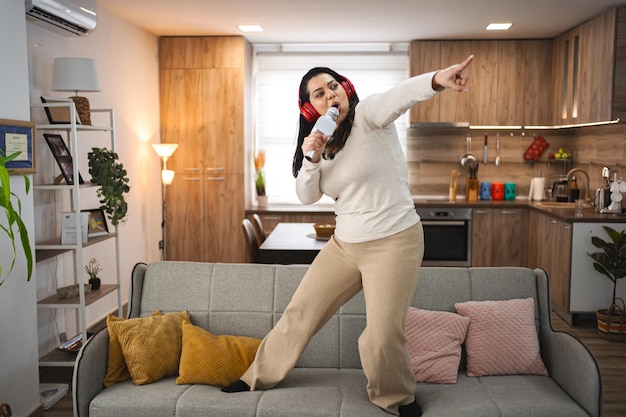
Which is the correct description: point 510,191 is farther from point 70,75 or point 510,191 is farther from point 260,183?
point 70,75

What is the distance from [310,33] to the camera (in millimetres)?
6340

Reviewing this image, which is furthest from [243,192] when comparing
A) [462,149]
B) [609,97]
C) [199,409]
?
[199,409]

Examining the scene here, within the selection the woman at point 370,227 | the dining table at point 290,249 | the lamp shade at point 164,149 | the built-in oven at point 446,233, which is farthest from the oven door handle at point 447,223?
the woman at point 370,227

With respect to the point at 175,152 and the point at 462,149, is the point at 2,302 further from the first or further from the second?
the point at 462,149

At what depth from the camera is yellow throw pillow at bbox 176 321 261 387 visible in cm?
250

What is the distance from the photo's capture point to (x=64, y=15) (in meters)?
3.82

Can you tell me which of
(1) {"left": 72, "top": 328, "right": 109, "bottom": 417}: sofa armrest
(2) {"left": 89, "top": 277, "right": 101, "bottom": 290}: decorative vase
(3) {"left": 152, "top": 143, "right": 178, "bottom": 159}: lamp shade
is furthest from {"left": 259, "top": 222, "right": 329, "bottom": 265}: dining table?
(3) {"left": 152, "top": 143, "right": 178, "bottom": 159}: lamp shade

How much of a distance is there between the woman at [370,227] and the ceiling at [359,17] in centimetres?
291

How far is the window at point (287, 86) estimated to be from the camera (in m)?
7.05

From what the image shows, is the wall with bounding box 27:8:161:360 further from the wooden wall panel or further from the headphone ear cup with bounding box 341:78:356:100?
the wooden wall panel

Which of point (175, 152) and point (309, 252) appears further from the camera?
point (175, 152)

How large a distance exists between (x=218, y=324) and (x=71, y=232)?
1.56 meters

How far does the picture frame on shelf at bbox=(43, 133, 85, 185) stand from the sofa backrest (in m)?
1.34

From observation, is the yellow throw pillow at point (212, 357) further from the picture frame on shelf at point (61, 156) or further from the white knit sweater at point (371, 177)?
the picture frame on shelf at point (61, 156)
